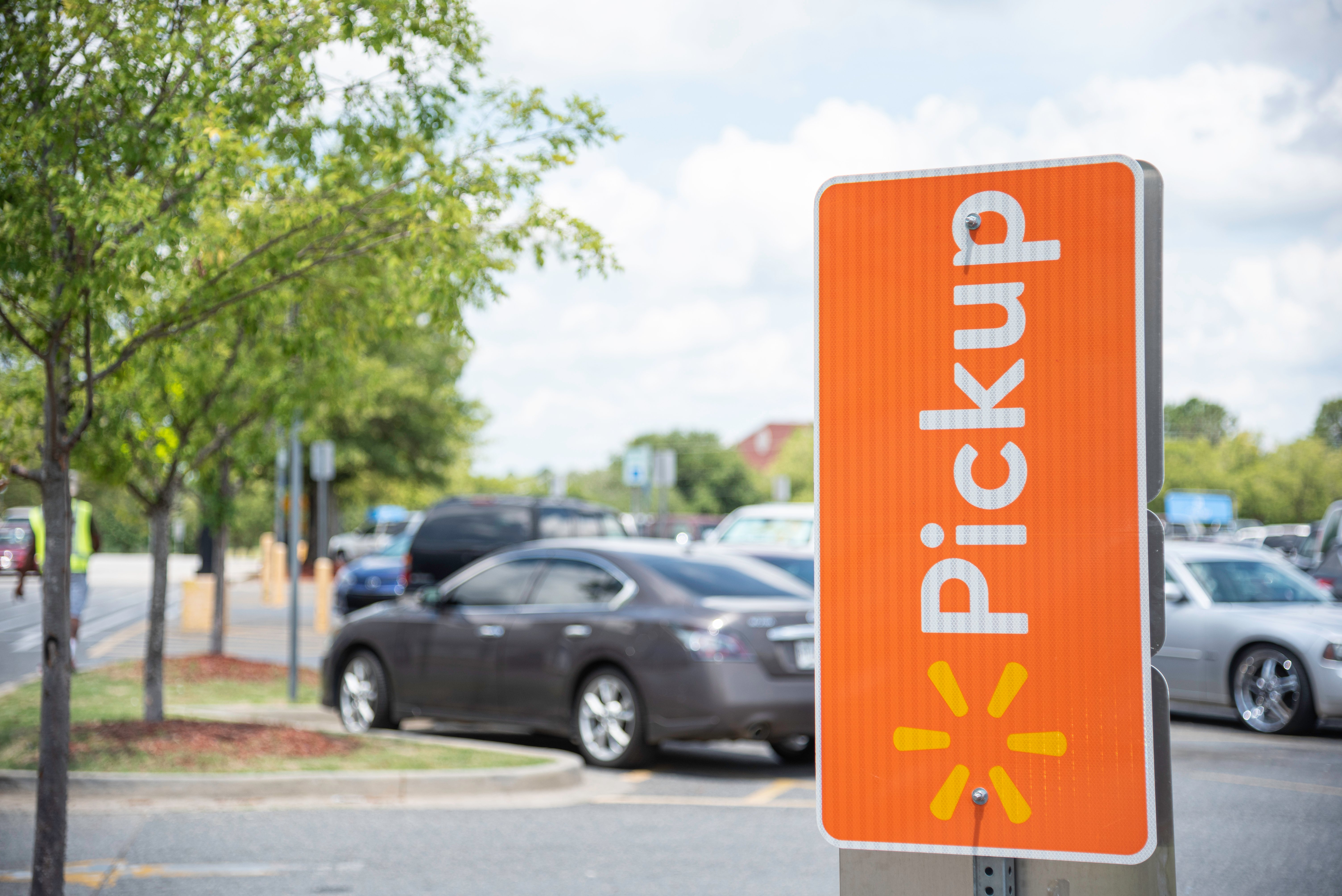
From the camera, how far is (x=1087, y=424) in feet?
8.18

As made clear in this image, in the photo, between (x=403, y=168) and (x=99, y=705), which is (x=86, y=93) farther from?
(x=99, y=705)

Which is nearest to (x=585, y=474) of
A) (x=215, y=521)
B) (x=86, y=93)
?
(x=215, y=521)

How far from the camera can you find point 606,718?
9469mm

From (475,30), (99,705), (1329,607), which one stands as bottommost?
(99,705)

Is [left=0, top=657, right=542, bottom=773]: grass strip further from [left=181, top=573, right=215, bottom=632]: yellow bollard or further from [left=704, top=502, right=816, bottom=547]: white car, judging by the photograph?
[left=181, top=573, right=215, bottom=632]: yellow bollard

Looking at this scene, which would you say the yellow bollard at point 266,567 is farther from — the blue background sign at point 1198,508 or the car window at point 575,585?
the blue background sign at point 1198,508

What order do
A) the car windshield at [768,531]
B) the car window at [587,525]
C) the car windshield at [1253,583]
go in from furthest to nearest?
1. the car window at [587,525]
2. the car windshield at [768,531]
3. the car windshield at [1253,583]

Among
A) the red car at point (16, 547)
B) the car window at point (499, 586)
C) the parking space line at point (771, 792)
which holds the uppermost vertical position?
the red car at point (16, 547)

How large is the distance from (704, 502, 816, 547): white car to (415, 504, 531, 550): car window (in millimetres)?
2746

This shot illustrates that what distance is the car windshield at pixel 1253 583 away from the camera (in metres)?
10.6

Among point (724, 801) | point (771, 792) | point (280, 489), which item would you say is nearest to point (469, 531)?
point (771, 792)

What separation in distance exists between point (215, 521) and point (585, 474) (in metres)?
122

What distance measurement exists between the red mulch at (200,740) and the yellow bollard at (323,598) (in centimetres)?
1319

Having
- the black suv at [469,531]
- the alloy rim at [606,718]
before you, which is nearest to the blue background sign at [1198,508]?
the black suv at [469,531]
